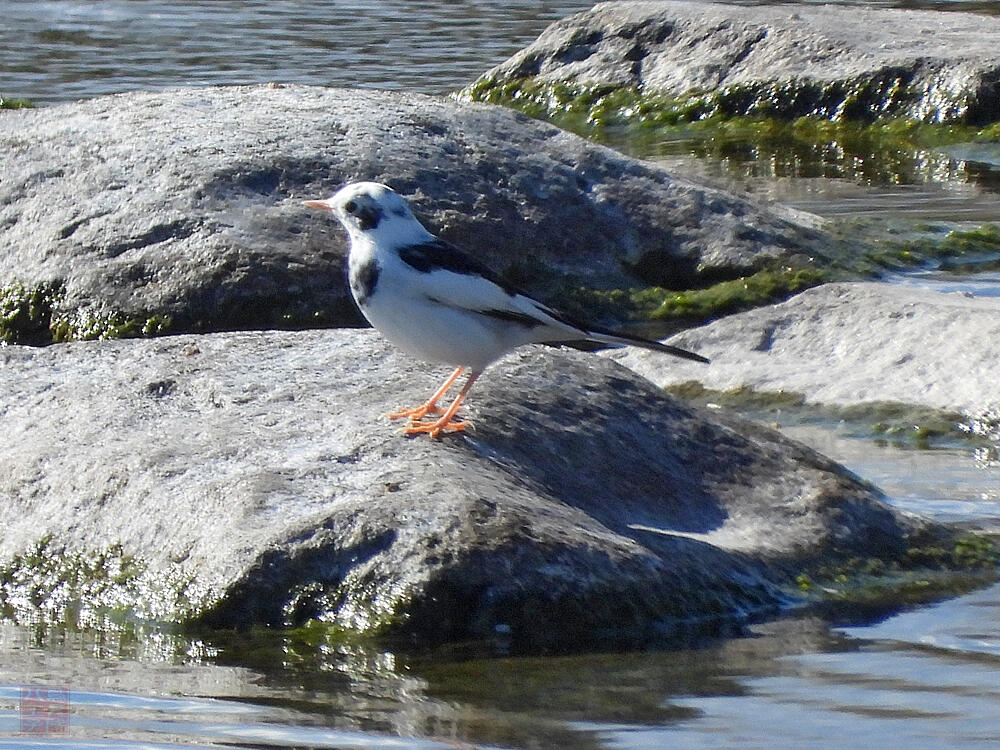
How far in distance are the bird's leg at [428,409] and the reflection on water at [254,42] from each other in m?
12.4

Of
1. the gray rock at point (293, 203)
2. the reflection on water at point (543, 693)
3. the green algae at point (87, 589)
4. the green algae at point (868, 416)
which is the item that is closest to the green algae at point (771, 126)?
the gray rock at point (293, 203)

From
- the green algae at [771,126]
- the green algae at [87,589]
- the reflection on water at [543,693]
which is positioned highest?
the green algae at [771,126]

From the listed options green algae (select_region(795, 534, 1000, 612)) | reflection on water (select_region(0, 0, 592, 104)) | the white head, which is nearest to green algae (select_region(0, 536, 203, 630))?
the white head

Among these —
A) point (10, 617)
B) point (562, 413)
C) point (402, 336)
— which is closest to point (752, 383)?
point (562, 413)

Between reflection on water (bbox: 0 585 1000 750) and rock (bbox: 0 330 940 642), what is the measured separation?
180 mm

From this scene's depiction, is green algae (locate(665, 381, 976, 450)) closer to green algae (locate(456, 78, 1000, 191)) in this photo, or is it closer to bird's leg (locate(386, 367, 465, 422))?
bird's leg (locate(386, 367, 465, 422))

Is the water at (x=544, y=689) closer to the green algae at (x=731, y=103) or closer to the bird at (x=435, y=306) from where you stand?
the bird at (x=435, y=306)

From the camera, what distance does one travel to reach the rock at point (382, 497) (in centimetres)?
511

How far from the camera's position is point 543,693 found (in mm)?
4672

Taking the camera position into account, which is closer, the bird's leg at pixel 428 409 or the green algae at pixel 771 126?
the bird's leg at pixel 428 409

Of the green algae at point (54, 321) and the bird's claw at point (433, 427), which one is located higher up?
the green algae at point (54, 321)

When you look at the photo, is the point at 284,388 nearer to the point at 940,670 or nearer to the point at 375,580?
the point at 375,580

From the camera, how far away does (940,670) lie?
193 inches

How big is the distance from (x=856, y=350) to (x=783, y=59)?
956 cm
